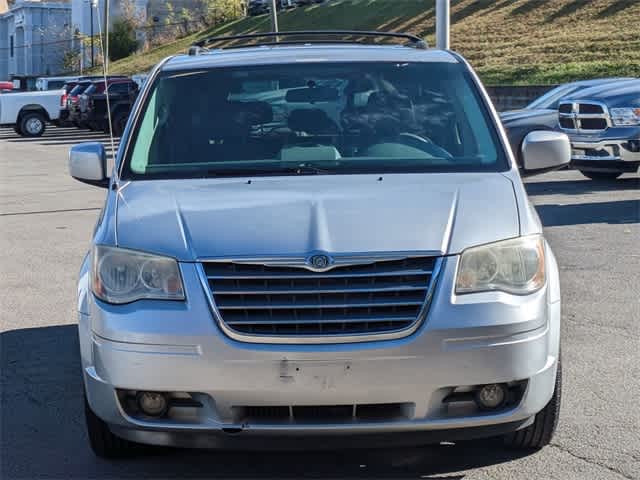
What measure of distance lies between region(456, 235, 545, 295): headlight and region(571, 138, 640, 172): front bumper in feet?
37.5

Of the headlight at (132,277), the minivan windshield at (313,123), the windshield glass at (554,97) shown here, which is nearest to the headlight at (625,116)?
the windshield glass at (554,97)

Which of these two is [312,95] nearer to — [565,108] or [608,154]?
[608,154]

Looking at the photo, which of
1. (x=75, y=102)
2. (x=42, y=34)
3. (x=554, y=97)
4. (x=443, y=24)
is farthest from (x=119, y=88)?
(x=42, y=34)

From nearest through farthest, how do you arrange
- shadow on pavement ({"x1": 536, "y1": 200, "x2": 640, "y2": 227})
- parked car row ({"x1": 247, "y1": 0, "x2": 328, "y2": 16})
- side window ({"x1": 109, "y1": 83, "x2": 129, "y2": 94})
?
shadow on pavement ({"x1": 536, "y1": 200, "x2": 640, "y2": 227}), side window ({"x1": 109, "y1": 83, "x2": 129, "y2": 94}), parked car row ({"x1": 247, "y1": 0, "x2": 328, "y2": 16})

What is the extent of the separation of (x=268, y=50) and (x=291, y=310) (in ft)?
8.01

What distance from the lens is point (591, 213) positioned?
1356cm

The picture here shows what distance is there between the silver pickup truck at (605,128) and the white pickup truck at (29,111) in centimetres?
2657

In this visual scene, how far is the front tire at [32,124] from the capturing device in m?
39.9

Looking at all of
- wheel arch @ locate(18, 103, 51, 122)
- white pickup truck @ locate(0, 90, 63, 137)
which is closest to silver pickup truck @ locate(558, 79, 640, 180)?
white pickup truck @ locate(0, 90, 63, 137)

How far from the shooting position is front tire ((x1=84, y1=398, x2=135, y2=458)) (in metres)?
5.08

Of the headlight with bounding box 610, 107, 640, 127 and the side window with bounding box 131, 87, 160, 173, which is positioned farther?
the headlight with bounding box 610, 107, 640, 127

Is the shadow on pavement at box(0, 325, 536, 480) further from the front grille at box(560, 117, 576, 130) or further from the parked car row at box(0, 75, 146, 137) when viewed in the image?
the parked car row at box(0, 75, 146, 137)

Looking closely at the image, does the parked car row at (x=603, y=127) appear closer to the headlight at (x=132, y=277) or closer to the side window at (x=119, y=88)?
the headlight at (x=132, y=277)

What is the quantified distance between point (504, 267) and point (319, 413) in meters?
0.92
